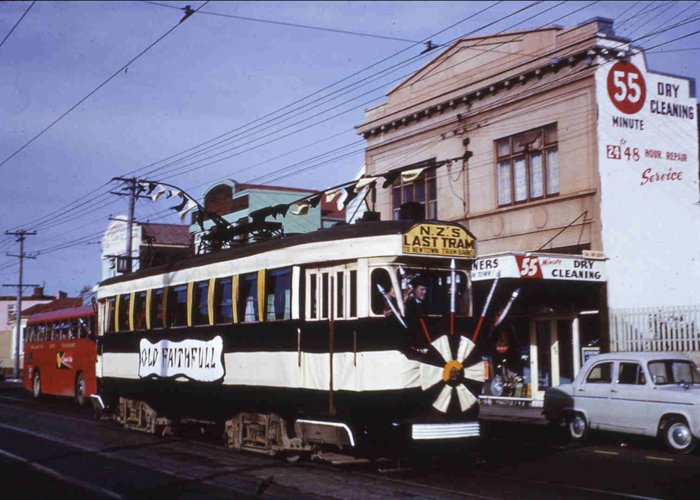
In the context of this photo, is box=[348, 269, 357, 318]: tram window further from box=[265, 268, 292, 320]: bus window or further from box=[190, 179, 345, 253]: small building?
box=[190, 179, 345, 253]: small building

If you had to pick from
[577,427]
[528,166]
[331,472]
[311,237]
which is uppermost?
[528,166]

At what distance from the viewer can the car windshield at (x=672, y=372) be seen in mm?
15773

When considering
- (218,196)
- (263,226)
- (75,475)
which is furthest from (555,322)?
(218,196)

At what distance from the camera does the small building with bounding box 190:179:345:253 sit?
4694 cm

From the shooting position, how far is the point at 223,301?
15.7 m

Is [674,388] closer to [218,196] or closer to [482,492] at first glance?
[482,492]

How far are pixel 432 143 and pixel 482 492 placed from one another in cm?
1889

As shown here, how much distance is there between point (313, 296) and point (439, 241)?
2052mm

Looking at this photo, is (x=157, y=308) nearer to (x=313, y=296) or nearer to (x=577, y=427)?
(x=313, y=296)

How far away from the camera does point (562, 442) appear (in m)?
17.6

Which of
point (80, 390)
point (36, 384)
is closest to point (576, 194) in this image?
point (80, 390)

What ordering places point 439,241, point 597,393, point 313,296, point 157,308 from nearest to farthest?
1. point 439,241
2. point 313,296
3. point 597,393
4. point 157,308

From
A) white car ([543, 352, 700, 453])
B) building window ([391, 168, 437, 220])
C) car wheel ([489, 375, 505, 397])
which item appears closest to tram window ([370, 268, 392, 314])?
white car ([543, 352, 700, 453])

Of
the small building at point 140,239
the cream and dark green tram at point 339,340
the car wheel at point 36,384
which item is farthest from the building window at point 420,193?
the small building at point 140,239
